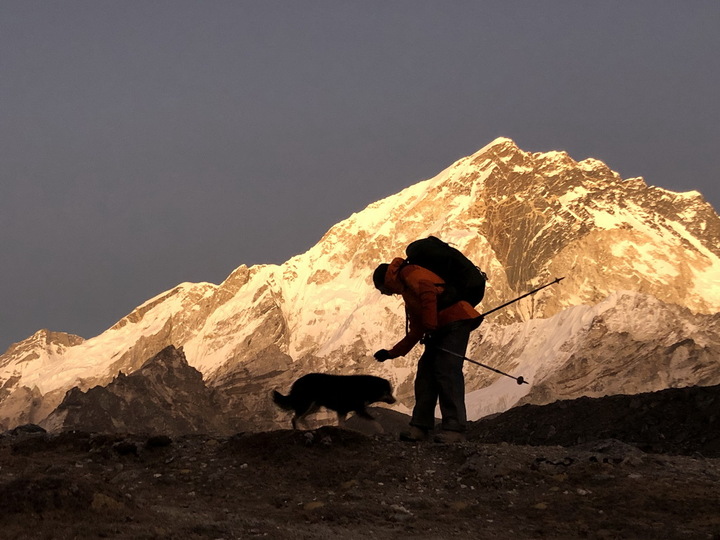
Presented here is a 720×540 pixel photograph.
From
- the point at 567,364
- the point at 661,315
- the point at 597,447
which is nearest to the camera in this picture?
the point at 597,447

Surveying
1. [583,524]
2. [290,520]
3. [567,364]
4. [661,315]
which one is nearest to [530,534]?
[583,524]

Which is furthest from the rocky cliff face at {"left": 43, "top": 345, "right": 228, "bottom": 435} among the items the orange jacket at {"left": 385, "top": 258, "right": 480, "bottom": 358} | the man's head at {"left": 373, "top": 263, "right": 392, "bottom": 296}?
the orange jacket at {"left": 385, "top": 258, "right": 480, "bottom": 358}

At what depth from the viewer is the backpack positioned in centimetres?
1535

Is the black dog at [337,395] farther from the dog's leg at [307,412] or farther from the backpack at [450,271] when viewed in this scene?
the backpack at [450,271]

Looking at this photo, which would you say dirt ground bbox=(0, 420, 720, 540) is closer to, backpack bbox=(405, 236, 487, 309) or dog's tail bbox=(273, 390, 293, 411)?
dog's tail bbox=(273, 390, 293, 411)

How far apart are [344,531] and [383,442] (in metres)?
4.31

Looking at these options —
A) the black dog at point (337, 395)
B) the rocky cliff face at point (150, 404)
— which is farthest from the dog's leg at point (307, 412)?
the rocky cliff face at point (150, 404)

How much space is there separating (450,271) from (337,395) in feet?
8.58

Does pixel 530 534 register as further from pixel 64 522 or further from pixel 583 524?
pixel 64 522

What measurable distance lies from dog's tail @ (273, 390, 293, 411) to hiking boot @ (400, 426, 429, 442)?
80.9 inches

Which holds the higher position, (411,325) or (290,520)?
(411,325)

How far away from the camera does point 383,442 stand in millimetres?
14969

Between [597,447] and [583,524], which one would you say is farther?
[597,447]

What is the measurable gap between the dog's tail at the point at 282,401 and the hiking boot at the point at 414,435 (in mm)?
2055
